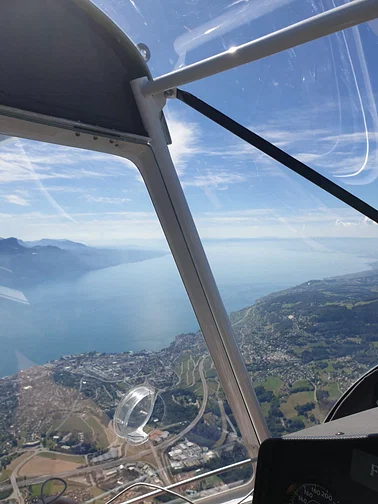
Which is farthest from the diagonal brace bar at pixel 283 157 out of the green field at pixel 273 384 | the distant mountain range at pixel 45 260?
the green field at pixel 273 384

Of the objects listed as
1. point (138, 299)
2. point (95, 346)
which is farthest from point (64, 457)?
point (138, 299)

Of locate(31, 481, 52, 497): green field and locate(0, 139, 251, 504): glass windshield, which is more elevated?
locate(0, 139, 251, 504): glass windshield

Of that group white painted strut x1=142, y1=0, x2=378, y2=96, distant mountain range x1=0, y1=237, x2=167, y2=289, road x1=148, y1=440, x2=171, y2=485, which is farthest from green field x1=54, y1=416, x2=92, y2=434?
white painted strut x1=142, y1=0, x2=378, y2=96

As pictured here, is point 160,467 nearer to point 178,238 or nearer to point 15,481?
point 15,481

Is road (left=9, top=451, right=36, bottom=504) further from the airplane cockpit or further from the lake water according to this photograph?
the lake water

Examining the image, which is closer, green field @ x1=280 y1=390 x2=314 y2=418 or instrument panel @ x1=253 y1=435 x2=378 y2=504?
instrument panel @ x1=253 y1=435 x2=378 y2=504

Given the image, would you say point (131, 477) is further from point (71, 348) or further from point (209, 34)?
point (209, 34)

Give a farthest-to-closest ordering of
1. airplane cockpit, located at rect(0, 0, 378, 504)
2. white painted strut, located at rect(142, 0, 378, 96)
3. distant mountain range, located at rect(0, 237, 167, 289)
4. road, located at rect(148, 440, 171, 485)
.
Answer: road, located at rect(148, 440, 171, 485) < distant mountain range, located at rect(0, 237, 167, 289) < airplane cockpit, located at rect(0, 0, 378, 504) < white painted strut, located at rect(142, 0, 378, 96)

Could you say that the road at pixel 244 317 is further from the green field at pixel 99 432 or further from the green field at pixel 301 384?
the green field at pixel 99 432

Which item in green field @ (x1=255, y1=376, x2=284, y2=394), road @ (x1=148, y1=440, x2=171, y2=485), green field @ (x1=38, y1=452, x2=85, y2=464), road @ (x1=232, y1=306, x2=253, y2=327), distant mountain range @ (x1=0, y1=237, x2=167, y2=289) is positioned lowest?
road @ (x1=148, y1=440, x2=171, y2=485)
